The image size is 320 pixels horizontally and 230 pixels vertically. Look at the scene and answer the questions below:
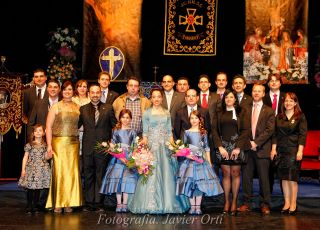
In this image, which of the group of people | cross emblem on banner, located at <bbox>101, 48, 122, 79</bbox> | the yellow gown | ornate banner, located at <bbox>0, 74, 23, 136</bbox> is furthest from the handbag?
cross emblem on banner, located at <bbox>101, 48, 122, 79</bbox>

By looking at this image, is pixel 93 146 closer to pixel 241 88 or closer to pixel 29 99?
pixel 29 99

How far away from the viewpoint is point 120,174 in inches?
232

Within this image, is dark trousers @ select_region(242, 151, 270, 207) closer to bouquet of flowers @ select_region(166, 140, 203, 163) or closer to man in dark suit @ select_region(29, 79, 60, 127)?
bouquet of flowers @ select_region(166, 140, 203, 163)

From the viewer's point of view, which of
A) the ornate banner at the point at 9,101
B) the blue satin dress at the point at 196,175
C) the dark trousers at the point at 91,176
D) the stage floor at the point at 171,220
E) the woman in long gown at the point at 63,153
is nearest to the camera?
the stage floor at the point at 171,220

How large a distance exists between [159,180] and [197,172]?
0.44m

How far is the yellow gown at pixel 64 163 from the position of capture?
593cm

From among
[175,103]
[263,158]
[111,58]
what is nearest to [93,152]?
[175,103]

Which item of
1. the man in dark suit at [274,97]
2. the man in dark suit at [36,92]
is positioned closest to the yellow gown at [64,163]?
the man in dark suit at [36,92]

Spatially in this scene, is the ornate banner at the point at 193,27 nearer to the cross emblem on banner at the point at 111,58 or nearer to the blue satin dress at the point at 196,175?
the cross emblem on banner at the point at 111,58

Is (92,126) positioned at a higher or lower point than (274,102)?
lower

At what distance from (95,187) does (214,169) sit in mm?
1462

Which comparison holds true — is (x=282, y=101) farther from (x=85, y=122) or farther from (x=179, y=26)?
(x=179, y=26)

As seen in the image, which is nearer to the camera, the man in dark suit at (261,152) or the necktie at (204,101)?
the man in dark suit at (261,152)

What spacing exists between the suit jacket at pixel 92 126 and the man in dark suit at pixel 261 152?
162 centimetres
